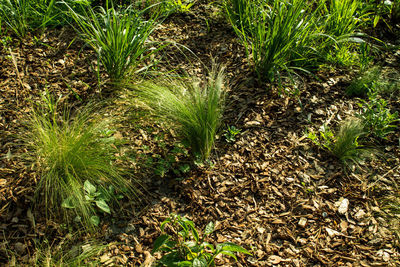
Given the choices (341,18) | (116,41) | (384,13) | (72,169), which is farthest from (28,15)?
(384,13)

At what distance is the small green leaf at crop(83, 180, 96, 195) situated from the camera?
2.04m

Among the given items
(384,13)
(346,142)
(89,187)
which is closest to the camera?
(89,187)

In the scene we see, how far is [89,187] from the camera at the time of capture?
6.73 feet

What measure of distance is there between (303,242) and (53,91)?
2.30m

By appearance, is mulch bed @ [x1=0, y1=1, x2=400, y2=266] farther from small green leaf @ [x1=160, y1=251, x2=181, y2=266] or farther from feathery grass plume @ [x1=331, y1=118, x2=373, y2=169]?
small green leaf @ [x1=160, y1=251, x2=181, y2=266]

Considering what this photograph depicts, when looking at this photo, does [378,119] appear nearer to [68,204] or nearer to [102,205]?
[102,205]

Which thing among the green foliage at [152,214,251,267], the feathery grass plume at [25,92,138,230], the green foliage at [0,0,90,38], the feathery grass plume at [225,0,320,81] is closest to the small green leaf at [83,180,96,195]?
the feathery grass plume at [25,92,138,230]

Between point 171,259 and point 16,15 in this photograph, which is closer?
point 171,259

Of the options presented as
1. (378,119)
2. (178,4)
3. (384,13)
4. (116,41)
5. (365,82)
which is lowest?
(378,119)

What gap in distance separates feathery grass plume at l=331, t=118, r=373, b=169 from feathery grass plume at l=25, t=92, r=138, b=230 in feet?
5.34

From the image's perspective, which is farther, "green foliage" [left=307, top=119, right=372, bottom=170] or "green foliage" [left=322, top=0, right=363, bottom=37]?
"green foliage" [left=322, top=0, right=363, bottom=37]

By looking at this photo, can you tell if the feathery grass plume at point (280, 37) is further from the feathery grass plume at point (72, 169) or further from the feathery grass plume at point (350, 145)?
the feathery grass plume at point (72, 169)

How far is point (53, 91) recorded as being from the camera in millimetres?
2787

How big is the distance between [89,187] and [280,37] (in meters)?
1.92
